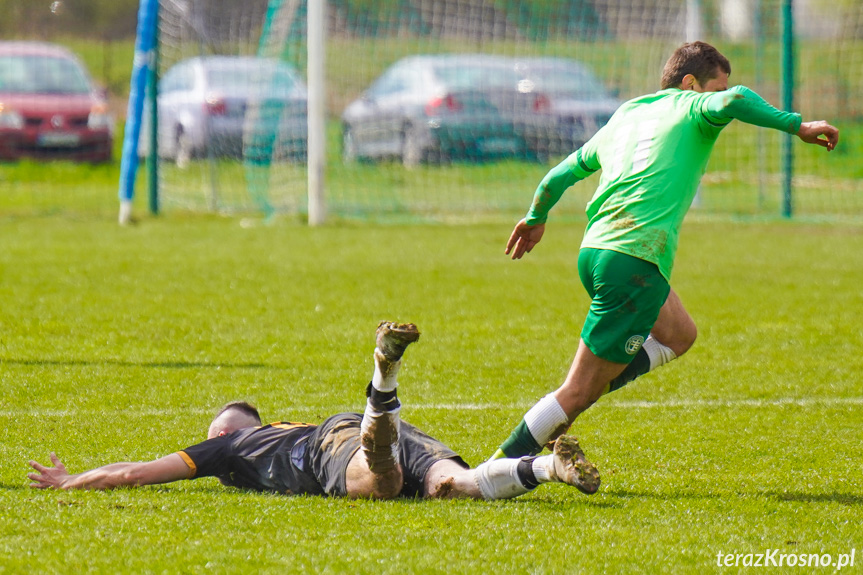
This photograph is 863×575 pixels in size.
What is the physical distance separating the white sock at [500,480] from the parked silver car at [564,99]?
11221mm

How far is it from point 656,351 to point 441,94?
10700mm

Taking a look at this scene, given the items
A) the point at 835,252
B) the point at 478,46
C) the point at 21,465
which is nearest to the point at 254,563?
the point at 21,465

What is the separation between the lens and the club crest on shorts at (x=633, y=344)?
4.05 meters

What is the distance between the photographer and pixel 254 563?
11.1 ft

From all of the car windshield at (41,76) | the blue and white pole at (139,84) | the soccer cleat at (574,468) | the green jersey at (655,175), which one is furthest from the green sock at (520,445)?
the car windshield at (41,76)

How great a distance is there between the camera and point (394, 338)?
148 inches

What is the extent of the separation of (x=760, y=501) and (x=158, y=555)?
208 cm

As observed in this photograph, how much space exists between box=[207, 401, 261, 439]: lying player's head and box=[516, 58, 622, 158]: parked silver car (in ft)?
35.6

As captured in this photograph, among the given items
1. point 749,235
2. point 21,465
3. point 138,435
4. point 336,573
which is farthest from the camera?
point 749,235

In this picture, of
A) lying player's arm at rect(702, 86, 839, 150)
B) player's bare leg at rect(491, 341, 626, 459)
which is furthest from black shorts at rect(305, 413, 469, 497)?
lying player's arm at rect(702, 86, 839, 150)

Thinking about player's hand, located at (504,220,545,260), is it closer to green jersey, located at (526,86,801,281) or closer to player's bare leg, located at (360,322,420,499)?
green jersey, located at (526,86,801,281)

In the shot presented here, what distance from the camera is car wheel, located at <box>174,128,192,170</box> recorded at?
15.3 metres

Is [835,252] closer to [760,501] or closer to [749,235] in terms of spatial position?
[749,235]

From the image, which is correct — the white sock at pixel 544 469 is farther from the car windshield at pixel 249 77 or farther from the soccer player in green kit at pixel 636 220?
the car windshield at pixel 249 77
